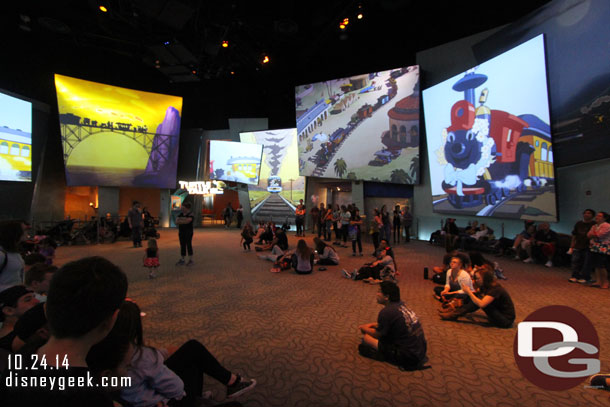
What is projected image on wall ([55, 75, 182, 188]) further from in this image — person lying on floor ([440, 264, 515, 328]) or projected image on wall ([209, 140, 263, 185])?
person lying on floor ([440, 264, 515, 328])

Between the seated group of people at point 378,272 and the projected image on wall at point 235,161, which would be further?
the projected image on wall at point 235,161

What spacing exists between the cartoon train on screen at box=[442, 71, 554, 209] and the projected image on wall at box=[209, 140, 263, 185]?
12288 millimetres

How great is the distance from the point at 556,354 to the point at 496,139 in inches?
346

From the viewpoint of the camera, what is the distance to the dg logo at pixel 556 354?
286 cm

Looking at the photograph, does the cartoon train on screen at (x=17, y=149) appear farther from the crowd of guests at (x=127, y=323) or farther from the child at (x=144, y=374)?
the child at (x=144, y=374)

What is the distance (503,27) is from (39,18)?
714 inches

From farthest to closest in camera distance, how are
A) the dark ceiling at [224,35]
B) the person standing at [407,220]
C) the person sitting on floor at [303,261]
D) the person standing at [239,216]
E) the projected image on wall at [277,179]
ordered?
the person standing at [239,216] < the projected image on wall at [277,179] < the person standing at [407,220] < the dark ceiling at [224,35] < the person sitting on floor at [303,261]

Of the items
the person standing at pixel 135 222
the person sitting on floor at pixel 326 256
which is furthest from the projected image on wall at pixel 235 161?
the person sitting on floor at pixel 326 256

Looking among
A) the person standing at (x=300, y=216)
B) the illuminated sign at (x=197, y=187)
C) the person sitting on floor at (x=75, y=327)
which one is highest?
the illuminated sign at (x=197, y=187)

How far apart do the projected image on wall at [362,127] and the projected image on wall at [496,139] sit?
1.31 metres

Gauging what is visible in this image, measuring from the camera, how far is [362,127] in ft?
48.7

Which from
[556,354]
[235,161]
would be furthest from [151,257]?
[235,161]

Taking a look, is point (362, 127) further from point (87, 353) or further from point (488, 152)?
point (87, 353)

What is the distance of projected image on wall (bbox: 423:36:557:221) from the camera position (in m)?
8.44
